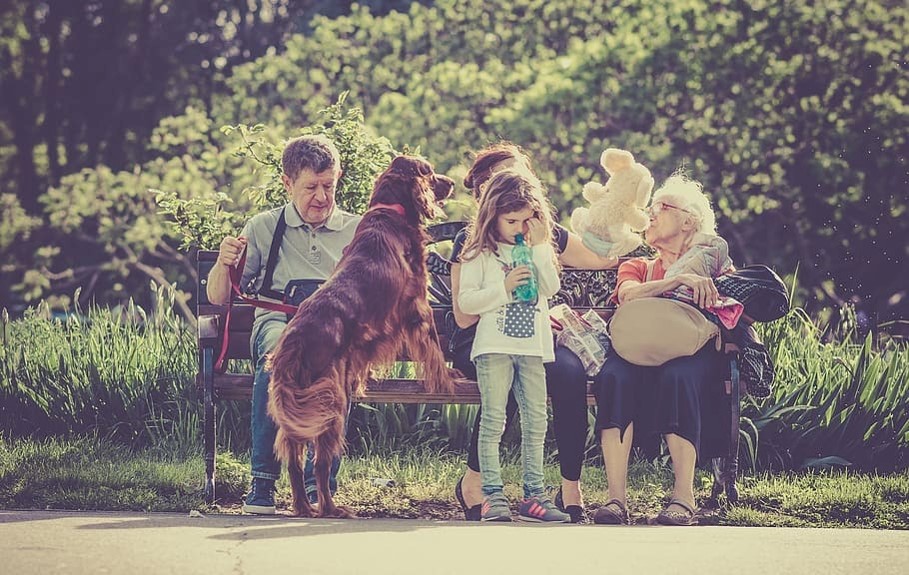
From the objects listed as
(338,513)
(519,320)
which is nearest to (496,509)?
(338,513)

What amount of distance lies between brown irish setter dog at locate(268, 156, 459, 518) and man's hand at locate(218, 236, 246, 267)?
1.77 feet

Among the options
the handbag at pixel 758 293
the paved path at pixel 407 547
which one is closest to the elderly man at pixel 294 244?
the paved path at pixel 407 547

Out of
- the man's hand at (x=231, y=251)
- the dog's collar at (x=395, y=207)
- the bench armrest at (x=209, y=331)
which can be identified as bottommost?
the bench armrest at (x=209, y=331)

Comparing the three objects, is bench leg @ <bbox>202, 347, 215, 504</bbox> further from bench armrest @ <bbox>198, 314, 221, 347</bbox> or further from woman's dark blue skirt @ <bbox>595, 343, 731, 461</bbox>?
woman's dark blue skirt @ <bbox>595, 343, 731, 461</bbox>

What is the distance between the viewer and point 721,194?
573 inches

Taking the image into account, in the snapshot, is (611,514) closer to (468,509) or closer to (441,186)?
(468,509)

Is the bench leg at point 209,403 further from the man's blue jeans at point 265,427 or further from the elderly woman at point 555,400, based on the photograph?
the elderly woman at point 555,400

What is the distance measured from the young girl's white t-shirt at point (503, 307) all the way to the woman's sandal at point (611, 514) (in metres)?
0.61

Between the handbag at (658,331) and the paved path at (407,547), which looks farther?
the handbag at (658,331)

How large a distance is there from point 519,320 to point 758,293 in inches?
41.2

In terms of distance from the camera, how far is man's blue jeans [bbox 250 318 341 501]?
621cm

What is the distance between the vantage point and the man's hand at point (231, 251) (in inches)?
253

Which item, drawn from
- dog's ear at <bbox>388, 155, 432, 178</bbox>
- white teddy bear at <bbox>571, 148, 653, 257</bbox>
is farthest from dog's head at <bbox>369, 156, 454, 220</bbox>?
white teddy bear at <bbox>571, 148, 653, 257</bbox>

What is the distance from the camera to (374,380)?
652cm
